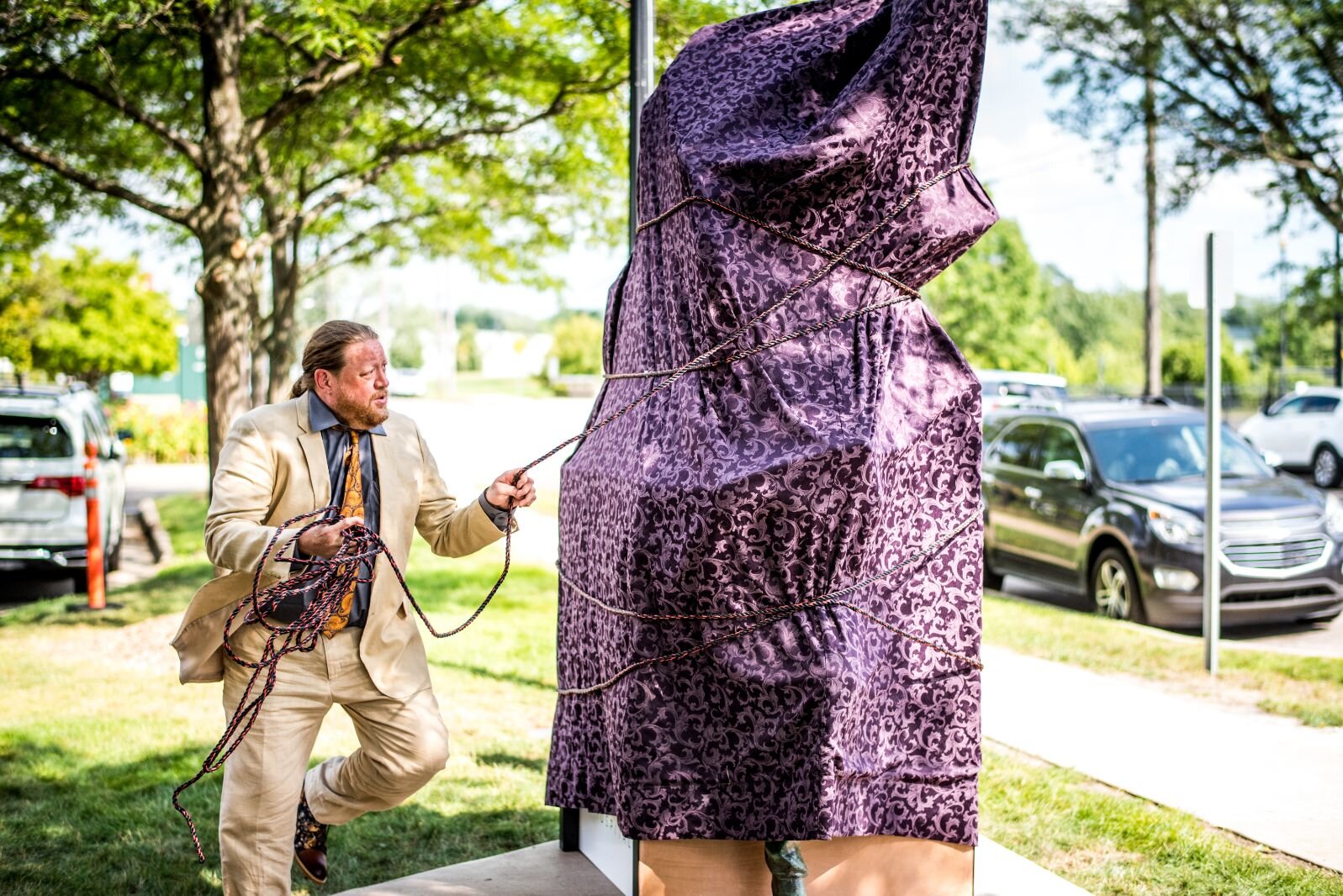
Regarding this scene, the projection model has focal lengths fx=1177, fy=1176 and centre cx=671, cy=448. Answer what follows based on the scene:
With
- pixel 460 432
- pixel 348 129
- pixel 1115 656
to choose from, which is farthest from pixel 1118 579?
pixel 460 432

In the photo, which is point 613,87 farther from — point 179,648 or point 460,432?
point 460,432

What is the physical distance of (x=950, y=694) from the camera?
3.48 m

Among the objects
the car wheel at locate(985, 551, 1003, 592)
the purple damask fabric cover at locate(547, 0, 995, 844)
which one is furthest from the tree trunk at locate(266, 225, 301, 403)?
the purple damask fabric cover at locate(547, 0, 995, 844)

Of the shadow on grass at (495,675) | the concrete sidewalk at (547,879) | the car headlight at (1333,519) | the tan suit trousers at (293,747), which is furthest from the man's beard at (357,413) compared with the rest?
the car headlight at (1333,519)

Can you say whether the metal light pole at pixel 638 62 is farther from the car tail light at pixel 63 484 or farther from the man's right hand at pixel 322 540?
the car tail light at pixel 63 484

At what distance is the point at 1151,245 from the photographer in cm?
2220

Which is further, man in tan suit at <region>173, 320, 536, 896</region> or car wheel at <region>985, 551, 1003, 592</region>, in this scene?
car wheel at <region>985, 551, 1003, 592</region>

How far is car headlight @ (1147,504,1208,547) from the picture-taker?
372 inches

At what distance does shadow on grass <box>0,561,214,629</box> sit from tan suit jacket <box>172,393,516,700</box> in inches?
273

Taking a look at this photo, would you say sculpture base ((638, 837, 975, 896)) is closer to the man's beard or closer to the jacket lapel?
the jacket lapel

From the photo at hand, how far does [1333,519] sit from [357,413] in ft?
29.7

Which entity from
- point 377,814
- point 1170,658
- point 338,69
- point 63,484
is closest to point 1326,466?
point 1170,658

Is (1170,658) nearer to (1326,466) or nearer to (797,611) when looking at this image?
(797,611)

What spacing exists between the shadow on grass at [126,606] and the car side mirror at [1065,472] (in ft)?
25.4
